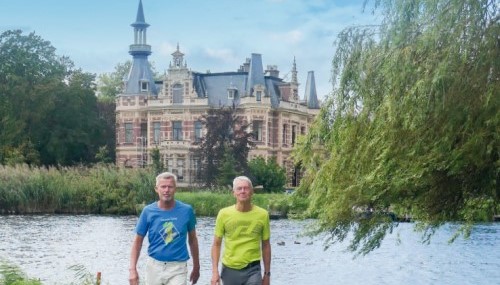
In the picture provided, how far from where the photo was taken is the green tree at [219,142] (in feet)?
158

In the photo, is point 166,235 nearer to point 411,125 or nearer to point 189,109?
point 411,125

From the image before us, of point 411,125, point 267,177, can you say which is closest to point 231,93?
point 267,177

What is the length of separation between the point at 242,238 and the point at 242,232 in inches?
2.0

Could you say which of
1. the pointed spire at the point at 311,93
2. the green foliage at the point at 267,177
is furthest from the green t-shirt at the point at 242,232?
the pointed spire at the point at 311,93

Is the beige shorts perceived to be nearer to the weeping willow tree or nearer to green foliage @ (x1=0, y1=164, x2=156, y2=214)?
the weeping willow tree

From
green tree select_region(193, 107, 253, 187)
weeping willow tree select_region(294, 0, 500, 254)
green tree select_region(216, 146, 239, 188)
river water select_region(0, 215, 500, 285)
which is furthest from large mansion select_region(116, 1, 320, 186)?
weeping willow tree select_region(294, 0, 500, 254)

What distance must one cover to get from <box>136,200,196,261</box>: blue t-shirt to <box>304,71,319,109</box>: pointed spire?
5242 centimetres

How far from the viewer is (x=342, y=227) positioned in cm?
1235

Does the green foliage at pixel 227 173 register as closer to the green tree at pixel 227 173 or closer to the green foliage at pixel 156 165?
the green tree at pixel 227 173

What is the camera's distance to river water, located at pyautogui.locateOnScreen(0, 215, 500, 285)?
18125mm

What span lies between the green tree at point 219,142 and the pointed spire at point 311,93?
927 centimetres

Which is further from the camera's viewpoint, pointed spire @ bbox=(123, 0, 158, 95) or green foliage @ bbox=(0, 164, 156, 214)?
pointed spire @ bbox=(123, 0, 158, 95)

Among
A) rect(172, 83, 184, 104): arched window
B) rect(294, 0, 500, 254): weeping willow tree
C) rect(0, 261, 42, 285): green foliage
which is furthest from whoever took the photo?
rect(172, 83, 184, 104): arched window

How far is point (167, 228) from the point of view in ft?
22.0
